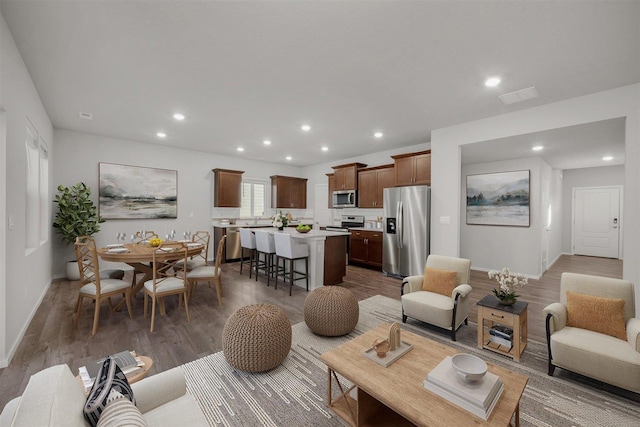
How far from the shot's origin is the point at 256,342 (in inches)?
87.4

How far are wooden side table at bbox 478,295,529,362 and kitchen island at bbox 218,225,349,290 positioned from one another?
252 cm

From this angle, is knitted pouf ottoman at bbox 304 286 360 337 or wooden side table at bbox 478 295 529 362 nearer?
wooden side table at bbox 478 295 529 362

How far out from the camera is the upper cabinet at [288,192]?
8.23 meters

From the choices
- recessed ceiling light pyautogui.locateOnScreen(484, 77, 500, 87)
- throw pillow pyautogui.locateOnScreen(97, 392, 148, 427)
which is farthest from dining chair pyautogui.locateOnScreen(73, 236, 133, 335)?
recessed ceiling light pyautogui.locateOnScreen(484, 77, 500, 87)

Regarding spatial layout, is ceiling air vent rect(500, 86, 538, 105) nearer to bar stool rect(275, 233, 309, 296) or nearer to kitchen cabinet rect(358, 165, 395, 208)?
kitchen cabinet rect(358, 165, 395, 208)

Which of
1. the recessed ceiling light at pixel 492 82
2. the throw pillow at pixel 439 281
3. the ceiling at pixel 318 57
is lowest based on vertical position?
the throw pillow at pixel 439 281

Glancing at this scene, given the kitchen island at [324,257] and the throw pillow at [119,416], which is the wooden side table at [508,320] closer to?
the kitchen island at [324,257]

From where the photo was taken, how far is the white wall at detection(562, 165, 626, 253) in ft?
24.4

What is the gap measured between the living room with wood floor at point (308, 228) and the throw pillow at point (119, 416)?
10 millimetres

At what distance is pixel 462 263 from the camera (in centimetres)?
320

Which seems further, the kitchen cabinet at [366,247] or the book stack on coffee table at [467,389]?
the kitchen cabinet at [366,247]

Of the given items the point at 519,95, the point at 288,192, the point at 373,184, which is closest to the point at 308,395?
the point at 519,95

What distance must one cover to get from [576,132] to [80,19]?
19.2 feet

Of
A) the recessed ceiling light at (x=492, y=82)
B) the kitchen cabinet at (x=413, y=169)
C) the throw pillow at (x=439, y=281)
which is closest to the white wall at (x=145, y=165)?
the kitchen cabinet at (x=413, y=169)
